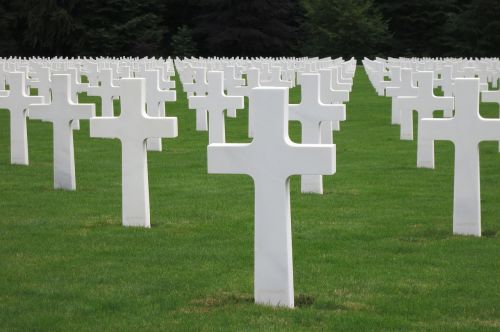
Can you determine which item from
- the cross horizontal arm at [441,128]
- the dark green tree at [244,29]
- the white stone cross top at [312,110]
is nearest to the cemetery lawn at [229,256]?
the white stone cross top at [312,110]

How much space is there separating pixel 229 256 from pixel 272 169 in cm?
181

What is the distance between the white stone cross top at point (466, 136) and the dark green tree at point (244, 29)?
53.8 m

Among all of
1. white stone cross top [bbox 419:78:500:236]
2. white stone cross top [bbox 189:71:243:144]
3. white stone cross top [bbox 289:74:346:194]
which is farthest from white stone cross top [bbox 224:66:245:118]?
white stone cross top [bbox 419:78:500:236]

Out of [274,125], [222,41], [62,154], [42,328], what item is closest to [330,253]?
[274,125]

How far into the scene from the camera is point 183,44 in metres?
61.5

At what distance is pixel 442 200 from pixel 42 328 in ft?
18.6

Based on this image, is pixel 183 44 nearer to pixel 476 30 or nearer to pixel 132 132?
pixel 476 30

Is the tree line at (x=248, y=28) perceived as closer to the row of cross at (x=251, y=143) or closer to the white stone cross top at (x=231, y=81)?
the white stone cross top at (x=231, y=81)

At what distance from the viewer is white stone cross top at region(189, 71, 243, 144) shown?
1411 cm

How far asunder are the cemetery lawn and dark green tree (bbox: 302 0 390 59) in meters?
48.1

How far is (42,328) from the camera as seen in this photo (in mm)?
6117

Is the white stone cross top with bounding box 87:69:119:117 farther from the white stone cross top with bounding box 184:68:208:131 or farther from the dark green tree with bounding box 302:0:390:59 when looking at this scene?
the dark green tree with bounding box 302:0:390:59

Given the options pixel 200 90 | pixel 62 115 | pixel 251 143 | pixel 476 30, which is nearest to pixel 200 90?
pixel 200 90

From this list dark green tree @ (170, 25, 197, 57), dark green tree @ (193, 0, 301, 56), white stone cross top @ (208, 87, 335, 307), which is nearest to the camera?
white stone cross top @ (208, 87, 335, 307)
